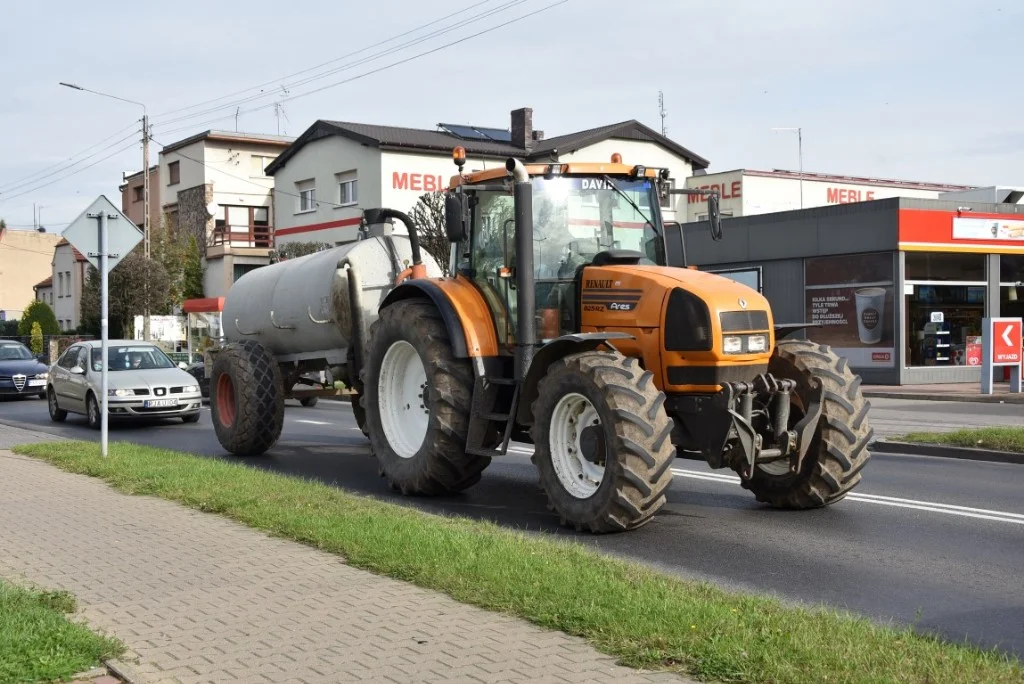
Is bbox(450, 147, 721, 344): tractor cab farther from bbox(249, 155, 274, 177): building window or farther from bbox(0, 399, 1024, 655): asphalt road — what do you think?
bbox(249, 155, 274, 177): building window

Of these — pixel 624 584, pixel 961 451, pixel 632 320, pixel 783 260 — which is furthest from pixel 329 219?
pixel 624 584

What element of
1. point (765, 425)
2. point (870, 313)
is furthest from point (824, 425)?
point (870, 313)

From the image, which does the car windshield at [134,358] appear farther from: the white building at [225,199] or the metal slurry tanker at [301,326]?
the white building at [225,199]

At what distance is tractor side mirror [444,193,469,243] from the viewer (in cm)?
1004

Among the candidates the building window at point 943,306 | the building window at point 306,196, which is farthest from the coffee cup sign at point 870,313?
the building window at point 306,196

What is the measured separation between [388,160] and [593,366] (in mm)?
34979

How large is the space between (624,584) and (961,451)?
8.87 m

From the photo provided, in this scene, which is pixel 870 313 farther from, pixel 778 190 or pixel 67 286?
pixel 67 286

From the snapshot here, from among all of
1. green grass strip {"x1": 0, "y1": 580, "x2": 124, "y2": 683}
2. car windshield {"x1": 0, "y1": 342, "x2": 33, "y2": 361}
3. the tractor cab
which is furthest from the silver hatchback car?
green grass strip {"x1": 0, "y1": 580, "x2": 124, "y2": 683}

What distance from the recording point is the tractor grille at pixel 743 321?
8.84 m

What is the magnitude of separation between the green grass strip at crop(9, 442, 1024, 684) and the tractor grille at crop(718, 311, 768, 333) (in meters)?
2.14

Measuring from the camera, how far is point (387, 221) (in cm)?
1409

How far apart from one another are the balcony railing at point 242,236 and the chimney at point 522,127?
1522 centimetres

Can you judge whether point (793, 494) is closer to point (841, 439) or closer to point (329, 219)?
point (841, 439)
